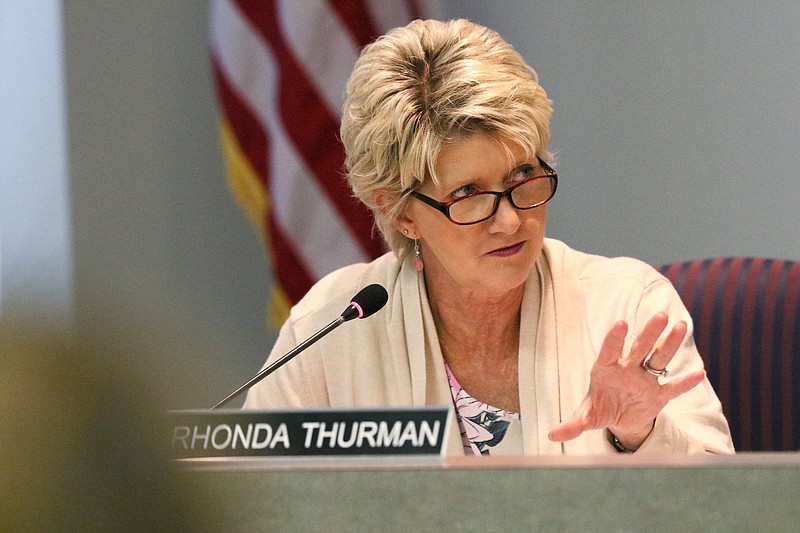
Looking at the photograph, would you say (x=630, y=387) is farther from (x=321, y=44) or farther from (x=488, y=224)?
(x=321, y=44)

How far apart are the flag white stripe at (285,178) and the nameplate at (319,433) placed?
2085 millimetres

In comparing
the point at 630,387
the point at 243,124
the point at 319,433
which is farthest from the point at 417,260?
the point at 243,124

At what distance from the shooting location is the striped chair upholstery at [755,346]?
6.40 ft

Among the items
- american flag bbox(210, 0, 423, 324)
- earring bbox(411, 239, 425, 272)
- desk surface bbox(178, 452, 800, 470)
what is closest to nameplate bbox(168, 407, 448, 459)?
desk surface bbox(178, 452, 800, 470)

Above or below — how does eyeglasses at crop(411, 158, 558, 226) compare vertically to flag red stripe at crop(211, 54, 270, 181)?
above

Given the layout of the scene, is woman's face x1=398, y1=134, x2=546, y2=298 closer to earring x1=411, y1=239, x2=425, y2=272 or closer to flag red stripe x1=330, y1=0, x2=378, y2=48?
earring x1=411, y1=239, x2=425, y2=272

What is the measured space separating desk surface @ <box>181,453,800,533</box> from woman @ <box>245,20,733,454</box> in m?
0.93

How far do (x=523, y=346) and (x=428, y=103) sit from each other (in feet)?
1.47

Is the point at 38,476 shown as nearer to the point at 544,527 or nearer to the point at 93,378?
the point at 93,378

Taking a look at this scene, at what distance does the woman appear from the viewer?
5.71 ft

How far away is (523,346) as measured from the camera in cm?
184

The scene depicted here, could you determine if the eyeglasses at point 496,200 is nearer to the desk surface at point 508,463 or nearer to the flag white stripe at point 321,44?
the desk surface at point 508,463

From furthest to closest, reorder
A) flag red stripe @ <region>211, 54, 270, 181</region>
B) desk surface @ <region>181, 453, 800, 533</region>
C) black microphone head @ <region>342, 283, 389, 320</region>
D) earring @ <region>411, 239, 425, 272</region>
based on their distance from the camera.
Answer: flag red stripe @ <region>211, 54, 270, 181</region> < earring @ <region>411, 239, 425, 272</region> < black microphone head @ <region>342, 283, 389, 320</region> < desk surface @ <region>181, 453, 800, 533</region>

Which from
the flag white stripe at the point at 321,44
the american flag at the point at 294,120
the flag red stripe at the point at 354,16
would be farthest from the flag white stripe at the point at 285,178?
the flag red stripe at the point at 354,16
